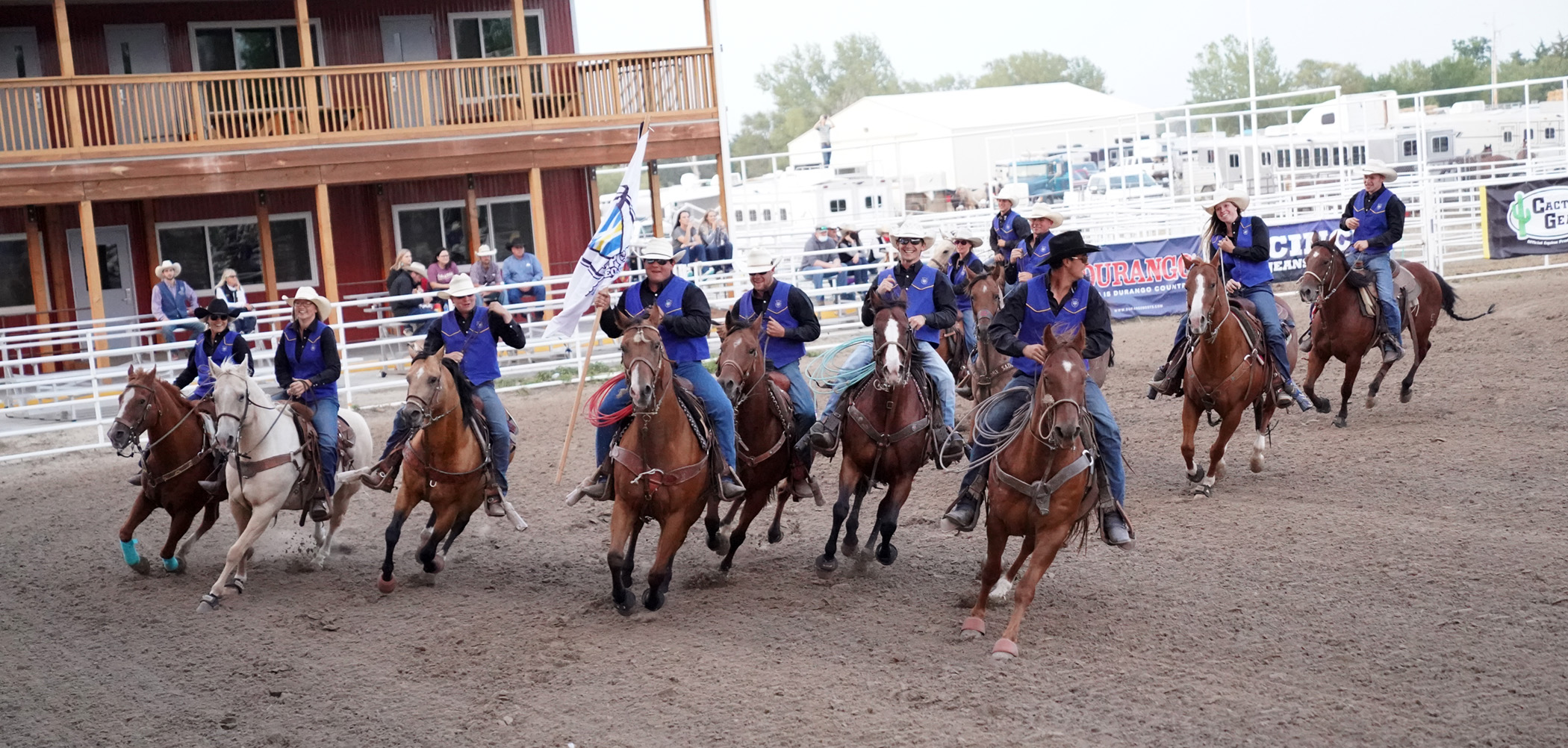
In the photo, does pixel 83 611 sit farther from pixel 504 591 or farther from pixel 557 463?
pixel 557 463

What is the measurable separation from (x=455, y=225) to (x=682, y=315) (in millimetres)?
17913

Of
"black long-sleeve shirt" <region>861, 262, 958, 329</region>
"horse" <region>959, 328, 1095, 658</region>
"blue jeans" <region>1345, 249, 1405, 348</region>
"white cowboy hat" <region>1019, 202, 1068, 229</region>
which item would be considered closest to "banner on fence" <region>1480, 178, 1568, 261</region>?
"blue jeans" <region>1345, 249, 1405, 348</region>

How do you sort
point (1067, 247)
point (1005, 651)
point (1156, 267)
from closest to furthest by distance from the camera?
point (1005, 651) < point (1067, 247) < point (1156, 267)

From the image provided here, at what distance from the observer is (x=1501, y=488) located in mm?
9938

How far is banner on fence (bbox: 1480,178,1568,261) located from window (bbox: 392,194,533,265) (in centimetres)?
1735

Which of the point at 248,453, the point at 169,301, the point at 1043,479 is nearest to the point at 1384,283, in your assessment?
the point at 1043,479

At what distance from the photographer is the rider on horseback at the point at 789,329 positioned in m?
9.13

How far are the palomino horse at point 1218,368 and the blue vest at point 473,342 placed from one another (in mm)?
5255

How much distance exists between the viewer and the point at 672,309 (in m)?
8.63

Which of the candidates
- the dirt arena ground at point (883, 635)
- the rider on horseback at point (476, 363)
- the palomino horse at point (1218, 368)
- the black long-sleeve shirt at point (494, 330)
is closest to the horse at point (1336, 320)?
the dirt arena ground at point (883, 635)

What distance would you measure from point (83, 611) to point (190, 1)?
1732 centimetres

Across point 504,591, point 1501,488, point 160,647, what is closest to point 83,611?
point 160,647

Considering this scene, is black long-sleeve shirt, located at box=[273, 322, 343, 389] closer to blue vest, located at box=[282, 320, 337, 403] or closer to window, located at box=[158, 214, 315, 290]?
blue vest, located at box=[282, 320, 337, 403]

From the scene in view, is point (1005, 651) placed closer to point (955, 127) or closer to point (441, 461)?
point (441, 461)
